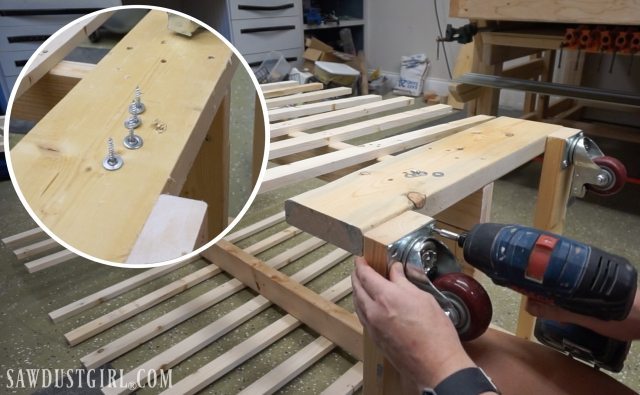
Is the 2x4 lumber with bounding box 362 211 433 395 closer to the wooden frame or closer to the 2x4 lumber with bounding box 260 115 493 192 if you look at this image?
the wooden frame

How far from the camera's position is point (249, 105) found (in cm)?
85

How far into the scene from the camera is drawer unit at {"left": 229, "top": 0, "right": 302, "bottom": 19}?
3.05 metres

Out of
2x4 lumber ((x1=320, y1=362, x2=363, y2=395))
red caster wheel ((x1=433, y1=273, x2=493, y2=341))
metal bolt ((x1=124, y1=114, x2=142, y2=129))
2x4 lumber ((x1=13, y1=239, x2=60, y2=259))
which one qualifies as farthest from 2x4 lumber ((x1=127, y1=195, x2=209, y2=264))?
2x4 lumber ((x1=13, y1=239, x2=60, y2=259))

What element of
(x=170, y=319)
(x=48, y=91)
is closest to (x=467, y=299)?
(x=48, y=91)

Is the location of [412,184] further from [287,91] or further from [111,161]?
[287,91]

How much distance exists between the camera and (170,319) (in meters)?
1.23

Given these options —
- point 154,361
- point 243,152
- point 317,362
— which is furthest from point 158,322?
point 243,152

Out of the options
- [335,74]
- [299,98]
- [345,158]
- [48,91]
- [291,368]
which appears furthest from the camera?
[335,74]

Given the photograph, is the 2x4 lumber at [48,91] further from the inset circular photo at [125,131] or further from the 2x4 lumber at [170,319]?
the 2x4 lumber at [170,319]

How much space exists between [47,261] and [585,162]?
1517mm

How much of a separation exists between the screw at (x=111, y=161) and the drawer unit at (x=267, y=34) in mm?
2698

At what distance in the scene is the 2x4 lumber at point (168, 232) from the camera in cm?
55

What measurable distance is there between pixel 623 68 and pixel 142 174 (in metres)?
2.95

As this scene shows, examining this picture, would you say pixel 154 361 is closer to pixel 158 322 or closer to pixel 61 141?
pixel 158 322
